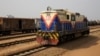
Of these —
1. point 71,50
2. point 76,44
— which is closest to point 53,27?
point 71,50

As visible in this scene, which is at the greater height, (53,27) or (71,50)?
(53,27)

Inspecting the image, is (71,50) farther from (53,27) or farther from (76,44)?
(76,44)

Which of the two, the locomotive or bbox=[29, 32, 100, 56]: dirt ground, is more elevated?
the locomotive

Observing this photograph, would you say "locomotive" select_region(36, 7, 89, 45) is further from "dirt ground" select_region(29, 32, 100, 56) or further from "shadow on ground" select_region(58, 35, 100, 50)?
"dirt ground" select_region(29, 32, 100, 56)

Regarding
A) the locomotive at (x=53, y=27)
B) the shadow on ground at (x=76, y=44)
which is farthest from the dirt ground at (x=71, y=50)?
the locomotive at (x=53, y=27)

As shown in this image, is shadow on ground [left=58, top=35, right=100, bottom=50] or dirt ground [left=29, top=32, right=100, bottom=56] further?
shadow on ground [left=58, top=35, right=100, bottom=50]

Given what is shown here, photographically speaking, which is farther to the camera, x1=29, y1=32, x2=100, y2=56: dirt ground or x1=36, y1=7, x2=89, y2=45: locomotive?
x1=36, y1=7, x2=89, y2=45: locomotive

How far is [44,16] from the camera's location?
18.7m

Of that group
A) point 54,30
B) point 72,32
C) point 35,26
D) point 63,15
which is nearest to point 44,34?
point 54,30

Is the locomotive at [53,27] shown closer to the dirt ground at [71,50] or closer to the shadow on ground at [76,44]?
the shadow on ground at [76,44]

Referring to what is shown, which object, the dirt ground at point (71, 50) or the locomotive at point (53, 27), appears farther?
the locomotive at point (53, 27)

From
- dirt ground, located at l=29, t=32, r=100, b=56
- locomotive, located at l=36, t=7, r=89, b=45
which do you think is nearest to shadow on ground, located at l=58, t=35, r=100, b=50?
dirt ground, located at l=29, t=32, r=100, b=56

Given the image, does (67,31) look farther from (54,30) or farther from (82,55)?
(82,55)

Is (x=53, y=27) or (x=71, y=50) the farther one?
(x=53, y=27)
